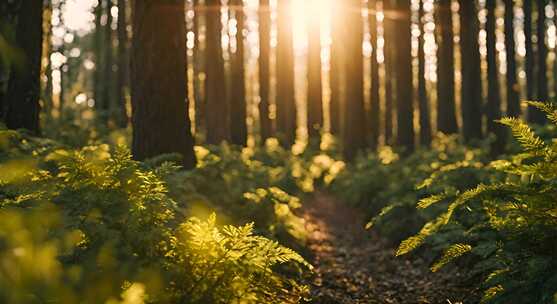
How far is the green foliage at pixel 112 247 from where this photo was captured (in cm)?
290

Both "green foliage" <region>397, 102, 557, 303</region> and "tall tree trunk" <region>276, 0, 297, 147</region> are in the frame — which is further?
"tall tree trunk" <region>276, 0, 297, 147</region>

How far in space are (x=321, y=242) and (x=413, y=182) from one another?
2.37 m

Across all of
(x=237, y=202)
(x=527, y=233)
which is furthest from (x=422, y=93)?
(x=527, y=233)

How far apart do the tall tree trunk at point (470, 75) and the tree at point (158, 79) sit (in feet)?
38.2

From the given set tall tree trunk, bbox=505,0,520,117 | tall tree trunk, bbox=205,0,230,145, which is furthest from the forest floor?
tall tree trunk, bbox=505,0,520,117

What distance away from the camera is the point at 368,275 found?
25.5 ft

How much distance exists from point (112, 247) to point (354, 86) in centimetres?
1707

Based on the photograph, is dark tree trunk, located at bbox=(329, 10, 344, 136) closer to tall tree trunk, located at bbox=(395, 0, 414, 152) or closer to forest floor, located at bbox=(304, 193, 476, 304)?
tall tree trunk, located at bbox=(395, 0, 414, 152)

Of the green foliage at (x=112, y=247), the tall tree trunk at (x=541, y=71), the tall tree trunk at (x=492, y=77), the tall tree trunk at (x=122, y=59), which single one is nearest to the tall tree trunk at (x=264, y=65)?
the tall tree trunk at (x=122, y=59)

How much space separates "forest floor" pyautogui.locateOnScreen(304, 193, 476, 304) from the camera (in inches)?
256

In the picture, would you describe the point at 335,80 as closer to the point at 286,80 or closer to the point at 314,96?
the point at 314,96

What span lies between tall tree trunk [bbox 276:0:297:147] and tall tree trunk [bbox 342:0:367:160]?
13.6 ft

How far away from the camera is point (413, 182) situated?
11.3 m

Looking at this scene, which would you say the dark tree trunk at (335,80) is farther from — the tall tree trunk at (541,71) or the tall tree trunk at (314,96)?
the tall tree trunk at (541,71)
